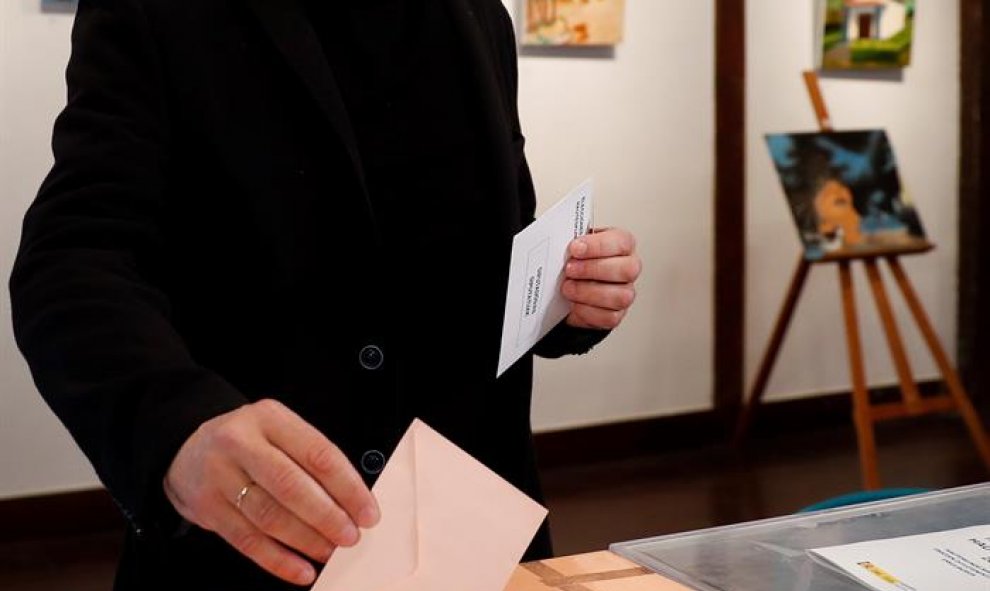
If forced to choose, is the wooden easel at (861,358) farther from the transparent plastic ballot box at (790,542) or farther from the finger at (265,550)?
the finger at (265,550)

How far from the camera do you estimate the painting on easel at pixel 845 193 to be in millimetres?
4832

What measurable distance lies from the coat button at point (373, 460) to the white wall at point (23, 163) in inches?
119

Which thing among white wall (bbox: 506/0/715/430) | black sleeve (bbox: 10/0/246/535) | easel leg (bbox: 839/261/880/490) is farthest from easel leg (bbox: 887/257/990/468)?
black sleeve (bbox: 10/0/246/535)

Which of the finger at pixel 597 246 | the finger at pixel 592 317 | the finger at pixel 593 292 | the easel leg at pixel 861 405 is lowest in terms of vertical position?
the easel leg at pixel 861 405

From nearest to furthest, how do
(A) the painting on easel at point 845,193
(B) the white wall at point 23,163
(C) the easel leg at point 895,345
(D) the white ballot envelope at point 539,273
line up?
(D) the white ballot envelope at point 539,273 → (B) the white wall at point 23,163 → (C) the easel leg at point 895,345 → (A) the painting on easel at point 845,193

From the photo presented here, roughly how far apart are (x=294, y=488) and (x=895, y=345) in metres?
4.19

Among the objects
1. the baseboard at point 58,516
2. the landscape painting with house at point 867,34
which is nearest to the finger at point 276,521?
the baseboard at point 58,516

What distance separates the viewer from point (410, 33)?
4.66 feet

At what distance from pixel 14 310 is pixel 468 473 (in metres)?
0.43

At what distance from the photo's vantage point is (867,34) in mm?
5566

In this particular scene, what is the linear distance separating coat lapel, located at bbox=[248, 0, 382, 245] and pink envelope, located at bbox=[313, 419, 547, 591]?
40 centimetres

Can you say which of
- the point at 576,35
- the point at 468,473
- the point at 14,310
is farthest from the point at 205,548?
the point at 576,35

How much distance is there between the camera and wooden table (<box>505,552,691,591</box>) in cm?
110

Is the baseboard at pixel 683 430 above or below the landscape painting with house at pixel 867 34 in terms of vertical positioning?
below
